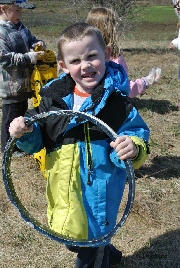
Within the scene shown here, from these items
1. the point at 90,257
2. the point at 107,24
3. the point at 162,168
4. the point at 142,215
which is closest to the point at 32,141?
the point at 90,257

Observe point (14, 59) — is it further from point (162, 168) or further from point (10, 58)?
point (162, 168)

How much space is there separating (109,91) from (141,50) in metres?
10.4

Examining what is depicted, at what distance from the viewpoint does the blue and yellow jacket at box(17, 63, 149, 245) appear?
7.61 feet

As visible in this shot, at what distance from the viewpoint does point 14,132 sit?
2.20 meters

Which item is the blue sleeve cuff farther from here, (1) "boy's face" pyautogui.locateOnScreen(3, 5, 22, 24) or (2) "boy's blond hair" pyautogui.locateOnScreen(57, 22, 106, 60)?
(1) "boy's face" pyautogui.locateOnScreen(3, 5, 22, 24)

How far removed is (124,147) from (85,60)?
0.51 meters

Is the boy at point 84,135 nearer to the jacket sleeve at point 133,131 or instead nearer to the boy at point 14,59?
the jacket sleeve at point 133,131

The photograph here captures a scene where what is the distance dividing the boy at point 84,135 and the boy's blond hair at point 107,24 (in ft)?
5.73

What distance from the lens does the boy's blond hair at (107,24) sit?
4.12 meters

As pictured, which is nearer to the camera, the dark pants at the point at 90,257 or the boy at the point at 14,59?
the dark pants at the point at 90,257

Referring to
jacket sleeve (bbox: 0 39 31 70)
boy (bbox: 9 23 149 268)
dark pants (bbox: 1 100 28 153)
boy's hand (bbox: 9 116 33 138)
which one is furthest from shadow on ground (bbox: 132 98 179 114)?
boy's hand (bbox: 9 116 33 138)

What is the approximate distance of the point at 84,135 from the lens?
234 cm

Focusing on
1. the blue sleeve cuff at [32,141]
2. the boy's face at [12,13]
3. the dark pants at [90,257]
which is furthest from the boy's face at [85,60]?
the boy's face at [12,13]

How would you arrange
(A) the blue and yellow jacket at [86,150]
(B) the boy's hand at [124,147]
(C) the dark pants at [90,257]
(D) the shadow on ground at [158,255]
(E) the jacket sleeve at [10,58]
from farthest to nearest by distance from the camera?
1. (E) the jacket sleeve at [10,58]
2. (D) the shadow on ground at [158,255]
3. (C) the dark pants at [90,257]
4. (A) the blue and yellow jacket at [86,150]
5. (B) the boy's hand at [124,147]
